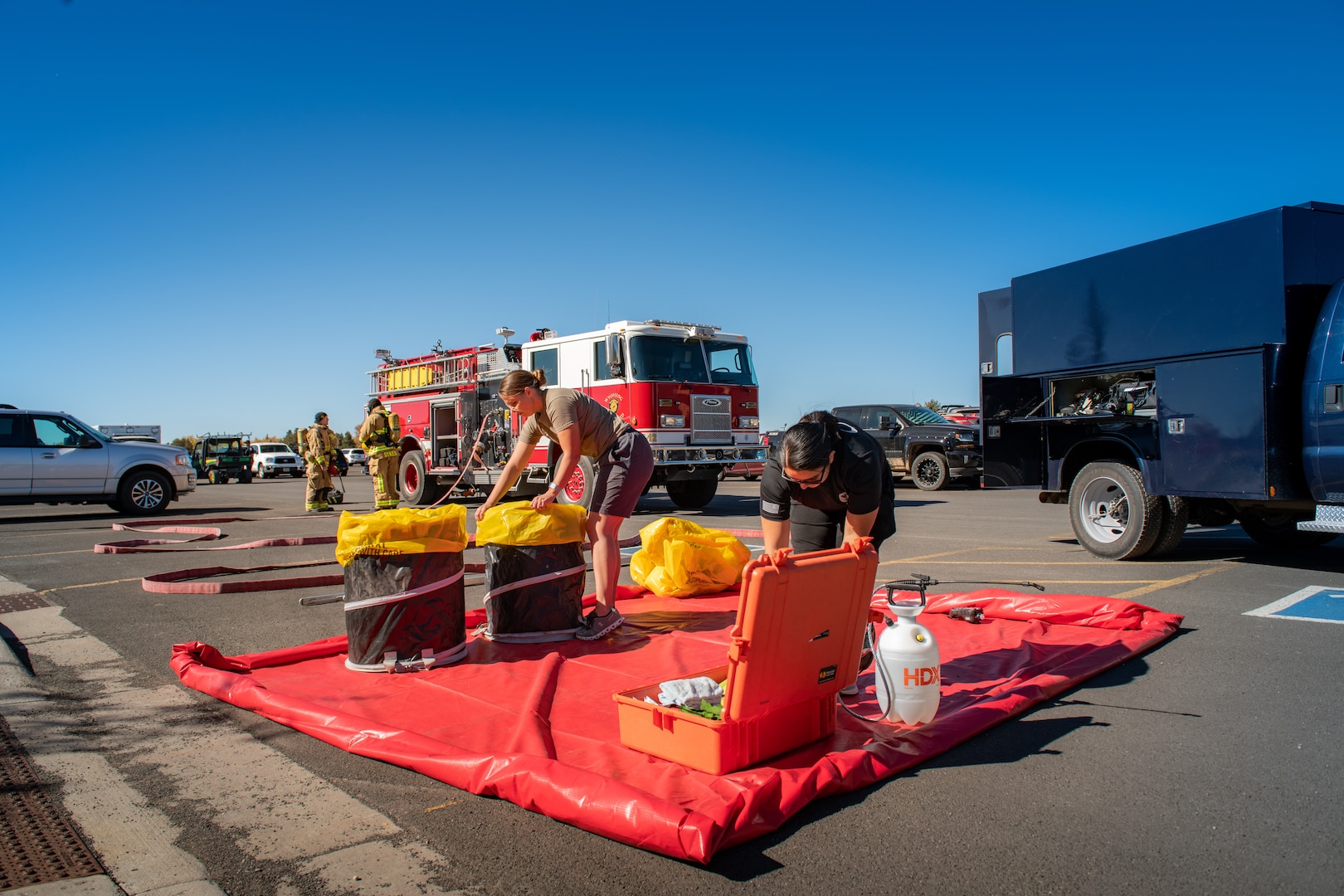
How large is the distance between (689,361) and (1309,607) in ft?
31.0

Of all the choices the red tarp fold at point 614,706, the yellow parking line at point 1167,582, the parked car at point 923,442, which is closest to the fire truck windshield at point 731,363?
the parked car at point 923,442

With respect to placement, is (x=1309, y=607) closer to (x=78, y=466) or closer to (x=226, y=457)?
(x=78, y=466)

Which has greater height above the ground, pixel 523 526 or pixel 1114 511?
pixel 523 526

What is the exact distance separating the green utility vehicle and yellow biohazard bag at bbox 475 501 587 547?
33433mm

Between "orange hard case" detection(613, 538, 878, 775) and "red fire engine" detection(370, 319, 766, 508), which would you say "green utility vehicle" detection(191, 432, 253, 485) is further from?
"orange hard case" detection(613, 538, 878, 775)

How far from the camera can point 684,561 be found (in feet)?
22.7

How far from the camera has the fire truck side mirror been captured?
1358cm

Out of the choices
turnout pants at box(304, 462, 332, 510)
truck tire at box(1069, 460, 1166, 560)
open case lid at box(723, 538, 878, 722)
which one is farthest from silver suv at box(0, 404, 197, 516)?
open case lid at box(723, 538, 878, 722)

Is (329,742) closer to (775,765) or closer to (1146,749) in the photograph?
(775,765)

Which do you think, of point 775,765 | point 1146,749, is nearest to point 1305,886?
point 1146,749

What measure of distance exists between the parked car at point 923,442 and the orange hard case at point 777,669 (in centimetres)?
1553

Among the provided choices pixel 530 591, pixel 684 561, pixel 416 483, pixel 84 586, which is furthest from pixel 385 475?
pixel 530 591

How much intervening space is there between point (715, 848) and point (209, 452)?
122 feet

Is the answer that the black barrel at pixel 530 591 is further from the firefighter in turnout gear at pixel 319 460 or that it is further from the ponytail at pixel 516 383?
the firefighter in turnout gear at pixel 319 460
